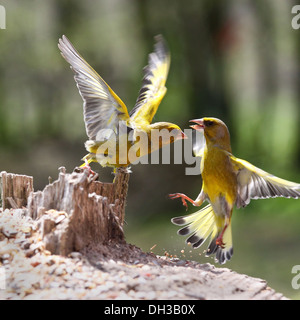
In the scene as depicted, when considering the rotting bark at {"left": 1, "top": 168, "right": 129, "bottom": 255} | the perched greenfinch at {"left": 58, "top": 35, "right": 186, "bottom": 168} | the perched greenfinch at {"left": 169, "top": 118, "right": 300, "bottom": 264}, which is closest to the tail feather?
the perched greenfinch at {"left": 169, "top": 118, "right": 300, "bottom": 264}

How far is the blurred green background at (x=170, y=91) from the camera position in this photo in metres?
10.1

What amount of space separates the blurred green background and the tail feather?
3365 millimetres

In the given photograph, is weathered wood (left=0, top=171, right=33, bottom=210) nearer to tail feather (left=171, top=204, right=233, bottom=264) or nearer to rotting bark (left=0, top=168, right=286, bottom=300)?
rotting bark (left=0, top=168, right=286, bottom=300)

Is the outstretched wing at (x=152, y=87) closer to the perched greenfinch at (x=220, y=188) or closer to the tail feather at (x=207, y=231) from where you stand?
the perched greenfinch at (x=220, y=188)

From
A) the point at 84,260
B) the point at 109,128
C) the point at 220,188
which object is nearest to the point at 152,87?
the point at 109,128

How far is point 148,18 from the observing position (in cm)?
1386

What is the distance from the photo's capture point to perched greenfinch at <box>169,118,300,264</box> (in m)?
4.26

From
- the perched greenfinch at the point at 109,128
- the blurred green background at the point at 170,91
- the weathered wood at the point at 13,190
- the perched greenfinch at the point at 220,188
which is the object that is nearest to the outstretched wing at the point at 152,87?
the perched greenfinch at the point at 109,128

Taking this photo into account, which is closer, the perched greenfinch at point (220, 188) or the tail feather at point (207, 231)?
the perched greenfinch at point (220, 188)

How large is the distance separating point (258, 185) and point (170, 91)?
10417mm

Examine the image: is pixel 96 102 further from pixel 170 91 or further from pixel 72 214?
pixel 170 91

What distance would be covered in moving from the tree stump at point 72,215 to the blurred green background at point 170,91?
466 centimetres

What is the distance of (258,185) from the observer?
164 inches
